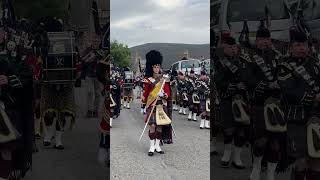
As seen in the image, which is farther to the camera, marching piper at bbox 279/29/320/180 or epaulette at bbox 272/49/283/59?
epaulette at bbox 272/49/283/59

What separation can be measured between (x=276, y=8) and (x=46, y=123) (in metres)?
1.89

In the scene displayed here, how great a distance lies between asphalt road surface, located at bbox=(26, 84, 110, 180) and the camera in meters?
3.76

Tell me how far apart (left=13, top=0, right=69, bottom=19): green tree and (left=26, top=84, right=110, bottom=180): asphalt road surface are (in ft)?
2.00

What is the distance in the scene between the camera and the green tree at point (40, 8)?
3564mm

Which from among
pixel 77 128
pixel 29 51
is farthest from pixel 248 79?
pixel 29 51

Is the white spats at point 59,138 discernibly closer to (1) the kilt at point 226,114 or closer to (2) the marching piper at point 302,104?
(1) the kilt at point 226,114

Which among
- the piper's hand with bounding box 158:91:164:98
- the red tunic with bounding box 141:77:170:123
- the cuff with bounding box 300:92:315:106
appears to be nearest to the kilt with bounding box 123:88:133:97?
the red tunic with bounding box 141:77:170:123

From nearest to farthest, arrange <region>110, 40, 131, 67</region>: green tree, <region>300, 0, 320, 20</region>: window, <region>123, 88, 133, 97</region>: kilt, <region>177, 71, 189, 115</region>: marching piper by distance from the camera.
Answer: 1. <region>300, 0, 320, 20</region>: window
2. <region>110, 40, 131, 67</region>: green tree
3. <region>177, 71, 189, 115</region>: marching piper
4. <region>123, 88, 133, 97</region>: kilt

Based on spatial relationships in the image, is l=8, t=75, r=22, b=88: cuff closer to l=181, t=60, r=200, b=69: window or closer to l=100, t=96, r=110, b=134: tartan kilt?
l=100, t=96, r=110, b=134: tartan kilt

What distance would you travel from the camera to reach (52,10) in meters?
3.66

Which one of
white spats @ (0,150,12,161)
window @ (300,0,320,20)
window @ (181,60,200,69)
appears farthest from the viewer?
window @ (181,60,200,69)

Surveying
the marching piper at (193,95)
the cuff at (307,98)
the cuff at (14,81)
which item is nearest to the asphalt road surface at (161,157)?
the marching piper at (193,95)

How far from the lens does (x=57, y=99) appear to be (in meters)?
3.76

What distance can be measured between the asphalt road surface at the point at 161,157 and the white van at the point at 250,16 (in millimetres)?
2390
